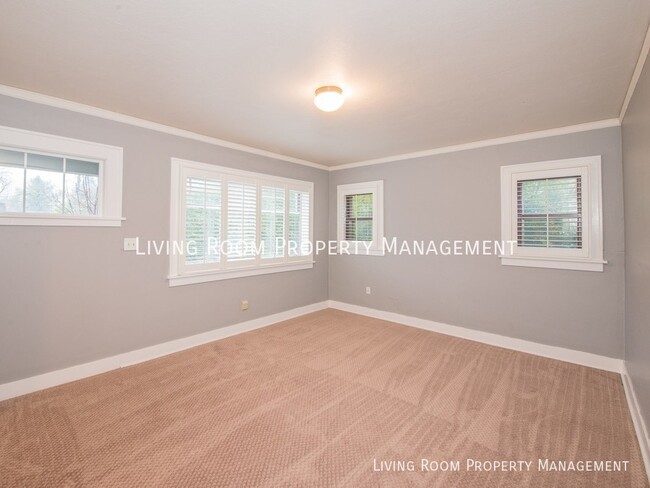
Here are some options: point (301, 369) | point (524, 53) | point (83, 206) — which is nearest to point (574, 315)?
point (524, 53)

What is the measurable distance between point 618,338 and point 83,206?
17.9ft

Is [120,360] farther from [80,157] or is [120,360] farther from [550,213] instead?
[550,213]

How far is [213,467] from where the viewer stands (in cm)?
180

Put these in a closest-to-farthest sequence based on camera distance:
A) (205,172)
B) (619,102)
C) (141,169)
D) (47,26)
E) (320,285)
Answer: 1. (47,26)
2. (619,102)
3. (141,169)
4. (205,172)
5. (320,285)

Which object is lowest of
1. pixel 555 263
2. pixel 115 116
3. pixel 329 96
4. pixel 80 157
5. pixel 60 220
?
pixel 555 263

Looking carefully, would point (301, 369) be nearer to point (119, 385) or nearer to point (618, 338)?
point (119, 385)

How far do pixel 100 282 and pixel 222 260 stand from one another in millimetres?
1306

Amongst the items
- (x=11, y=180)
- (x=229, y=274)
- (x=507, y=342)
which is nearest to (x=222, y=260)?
(x=229, y=274)

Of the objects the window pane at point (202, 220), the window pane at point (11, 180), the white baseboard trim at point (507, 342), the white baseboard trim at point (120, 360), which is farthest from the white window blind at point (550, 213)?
the window pane at point (11, 180)

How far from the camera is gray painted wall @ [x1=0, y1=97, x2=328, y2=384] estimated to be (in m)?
2.54

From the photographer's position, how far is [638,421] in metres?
2.12

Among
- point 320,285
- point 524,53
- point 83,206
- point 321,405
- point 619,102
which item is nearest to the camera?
point 524,53

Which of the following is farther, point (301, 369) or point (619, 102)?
point (301, 369)

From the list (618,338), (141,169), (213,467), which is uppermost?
(141,169)
